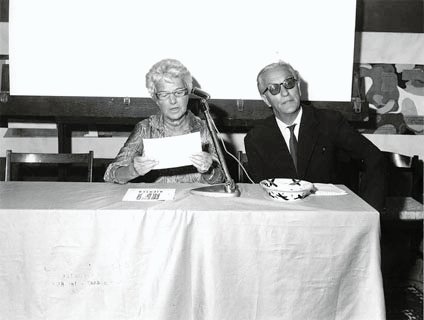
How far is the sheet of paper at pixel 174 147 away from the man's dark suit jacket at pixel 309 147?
0.81m

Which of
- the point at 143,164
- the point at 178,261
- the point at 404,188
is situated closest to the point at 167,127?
the point at 143,164

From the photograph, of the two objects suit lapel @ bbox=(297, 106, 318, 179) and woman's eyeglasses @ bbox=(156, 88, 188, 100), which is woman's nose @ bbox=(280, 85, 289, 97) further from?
woman's eyeglasses @ bbox=(156, 88, 188, 100)

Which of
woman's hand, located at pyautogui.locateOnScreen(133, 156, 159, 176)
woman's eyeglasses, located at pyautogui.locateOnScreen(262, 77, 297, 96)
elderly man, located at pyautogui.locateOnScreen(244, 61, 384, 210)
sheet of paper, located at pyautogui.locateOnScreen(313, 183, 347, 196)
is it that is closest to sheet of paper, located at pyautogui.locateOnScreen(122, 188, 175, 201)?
woman's hand, located at pyautogui.locateOnScreen(133, 156, 159, 176)

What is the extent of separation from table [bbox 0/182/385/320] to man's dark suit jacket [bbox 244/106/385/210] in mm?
970

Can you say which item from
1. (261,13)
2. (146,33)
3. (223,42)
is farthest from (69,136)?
(261,13)

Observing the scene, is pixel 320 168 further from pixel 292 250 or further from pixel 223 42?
pixel 223 42

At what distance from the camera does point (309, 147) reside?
2703mm

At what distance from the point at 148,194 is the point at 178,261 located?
0.38 meters

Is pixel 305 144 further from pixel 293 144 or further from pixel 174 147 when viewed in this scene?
pixel 174 147

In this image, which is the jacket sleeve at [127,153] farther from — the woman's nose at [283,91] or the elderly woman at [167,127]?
the woman's nose at [283,91]

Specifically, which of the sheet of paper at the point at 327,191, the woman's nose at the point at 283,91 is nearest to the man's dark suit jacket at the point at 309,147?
the woman's nose at the point at 283,91

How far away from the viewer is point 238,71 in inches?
137

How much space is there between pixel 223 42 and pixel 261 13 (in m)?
0.35

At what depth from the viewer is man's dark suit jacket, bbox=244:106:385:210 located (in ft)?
8.84
